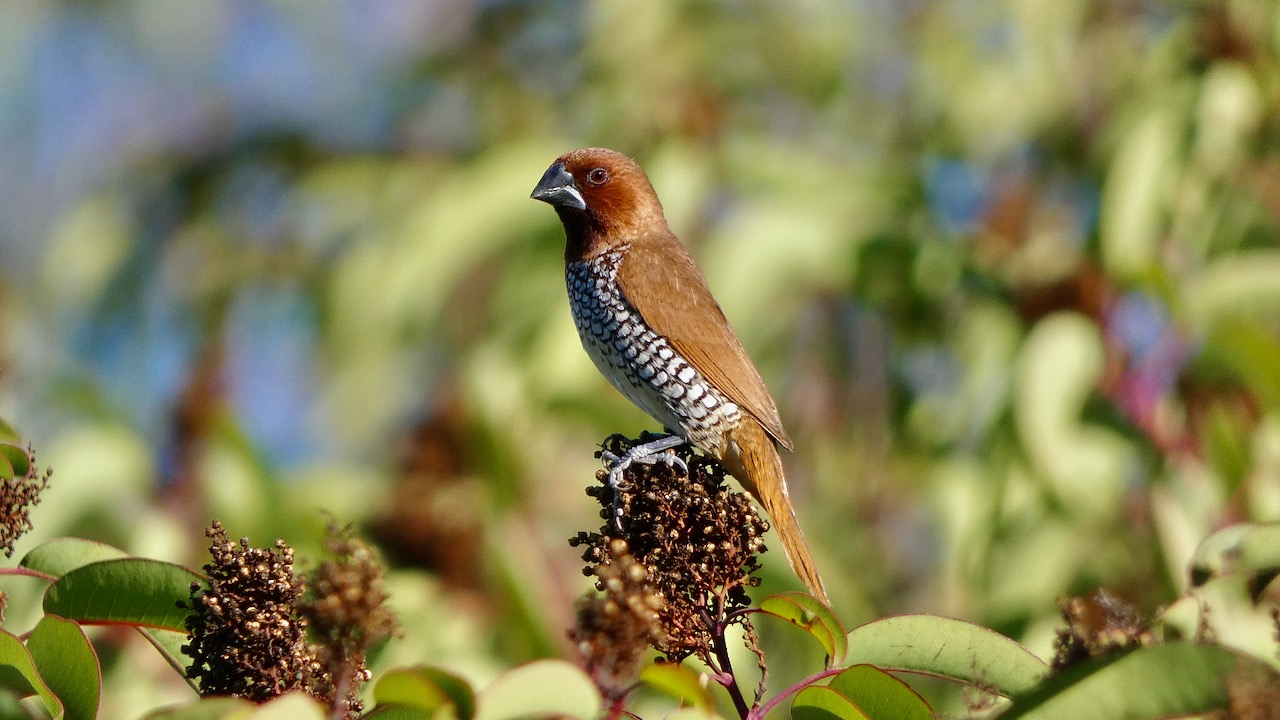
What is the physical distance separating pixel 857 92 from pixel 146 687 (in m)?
5.68

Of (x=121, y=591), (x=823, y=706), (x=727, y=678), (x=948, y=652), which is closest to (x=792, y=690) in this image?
(x=823, y=706)

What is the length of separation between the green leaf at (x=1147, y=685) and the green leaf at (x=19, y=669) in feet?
4.08

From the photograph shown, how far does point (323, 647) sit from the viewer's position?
1786 millimetres

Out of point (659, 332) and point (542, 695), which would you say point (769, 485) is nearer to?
point (659, 332)

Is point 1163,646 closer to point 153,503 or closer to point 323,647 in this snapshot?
point 323,647

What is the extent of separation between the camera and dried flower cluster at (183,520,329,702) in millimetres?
2029

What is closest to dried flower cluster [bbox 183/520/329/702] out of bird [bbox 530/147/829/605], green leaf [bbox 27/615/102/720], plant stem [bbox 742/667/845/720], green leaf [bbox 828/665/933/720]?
green leaf [bbox 27/615/102/720]

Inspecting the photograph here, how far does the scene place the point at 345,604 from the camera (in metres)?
1.69

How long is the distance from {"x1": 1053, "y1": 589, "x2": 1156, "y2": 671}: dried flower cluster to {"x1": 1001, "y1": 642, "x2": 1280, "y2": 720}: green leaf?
17cm

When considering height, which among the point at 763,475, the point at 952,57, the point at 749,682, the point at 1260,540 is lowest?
the point at 1260,540

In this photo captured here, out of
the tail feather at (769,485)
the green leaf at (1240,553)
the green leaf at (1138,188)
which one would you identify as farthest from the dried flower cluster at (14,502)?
the green leaf at (1138,188)

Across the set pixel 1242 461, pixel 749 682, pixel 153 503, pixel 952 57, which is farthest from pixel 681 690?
pixel 952 57

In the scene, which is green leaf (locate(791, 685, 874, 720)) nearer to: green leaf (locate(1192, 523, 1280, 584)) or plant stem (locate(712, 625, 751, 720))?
plant stem (locate(712, 625, 751, 720))

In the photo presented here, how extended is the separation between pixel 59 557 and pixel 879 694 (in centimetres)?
128
